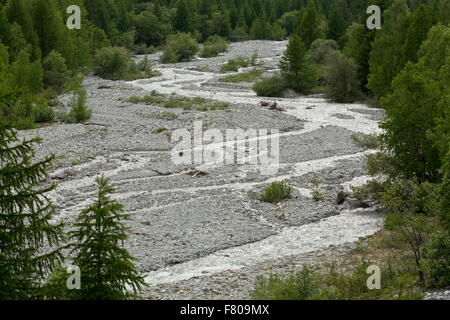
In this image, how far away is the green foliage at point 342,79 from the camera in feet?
172

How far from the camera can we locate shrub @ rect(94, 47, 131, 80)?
68.6 meters

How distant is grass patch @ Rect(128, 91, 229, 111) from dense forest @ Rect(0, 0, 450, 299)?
5979mm

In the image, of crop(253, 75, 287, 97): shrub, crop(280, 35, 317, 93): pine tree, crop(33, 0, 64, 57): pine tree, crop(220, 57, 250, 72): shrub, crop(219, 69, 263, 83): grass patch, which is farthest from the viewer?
crop(220, 57, 250, 72): shrub

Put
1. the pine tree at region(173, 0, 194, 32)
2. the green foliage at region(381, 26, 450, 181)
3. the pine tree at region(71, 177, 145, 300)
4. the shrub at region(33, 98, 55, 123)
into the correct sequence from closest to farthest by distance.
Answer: the pine tree at region(71, 177, 145, 300)
the green foliage at region(381, 26, 450, 181)
the shrub at region(33, 98, 55, 123)
the pine tree at region(173, 0, 194, 32)

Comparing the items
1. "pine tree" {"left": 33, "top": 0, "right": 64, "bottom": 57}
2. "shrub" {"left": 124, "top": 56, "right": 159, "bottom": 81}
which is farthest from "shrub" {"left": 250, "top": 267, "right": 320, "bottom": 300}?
"shrub" {"left": 124, "top": 56, "right": 159, "bottom": 81}

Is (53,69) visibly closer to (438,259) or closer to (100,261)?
(438,259)

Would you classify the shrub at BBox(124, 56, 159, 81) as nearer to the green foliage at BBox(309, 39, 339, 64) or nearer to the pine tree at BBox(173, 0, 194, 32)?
the green foliage at BBox(309, 39, 339, 64)

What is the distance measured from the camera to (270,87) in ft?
184

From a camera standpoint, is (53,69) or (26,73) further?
(53,69)

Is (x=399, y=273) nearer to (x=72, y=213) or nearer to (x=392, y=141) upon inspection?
(x=392, y=141)

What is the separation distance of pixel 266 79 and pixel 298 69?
322 cm

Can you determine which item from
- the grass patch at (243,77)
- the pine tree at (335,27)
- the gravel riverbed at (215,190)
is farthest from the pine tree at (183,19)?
the gravel riverbed at (215,190)

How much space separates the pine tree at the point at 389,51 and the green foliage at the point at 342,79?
3.79 metres

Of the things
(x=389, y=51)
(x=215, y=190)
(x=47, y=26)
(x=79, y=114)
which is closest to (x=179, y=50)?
(x=47, y=26)
